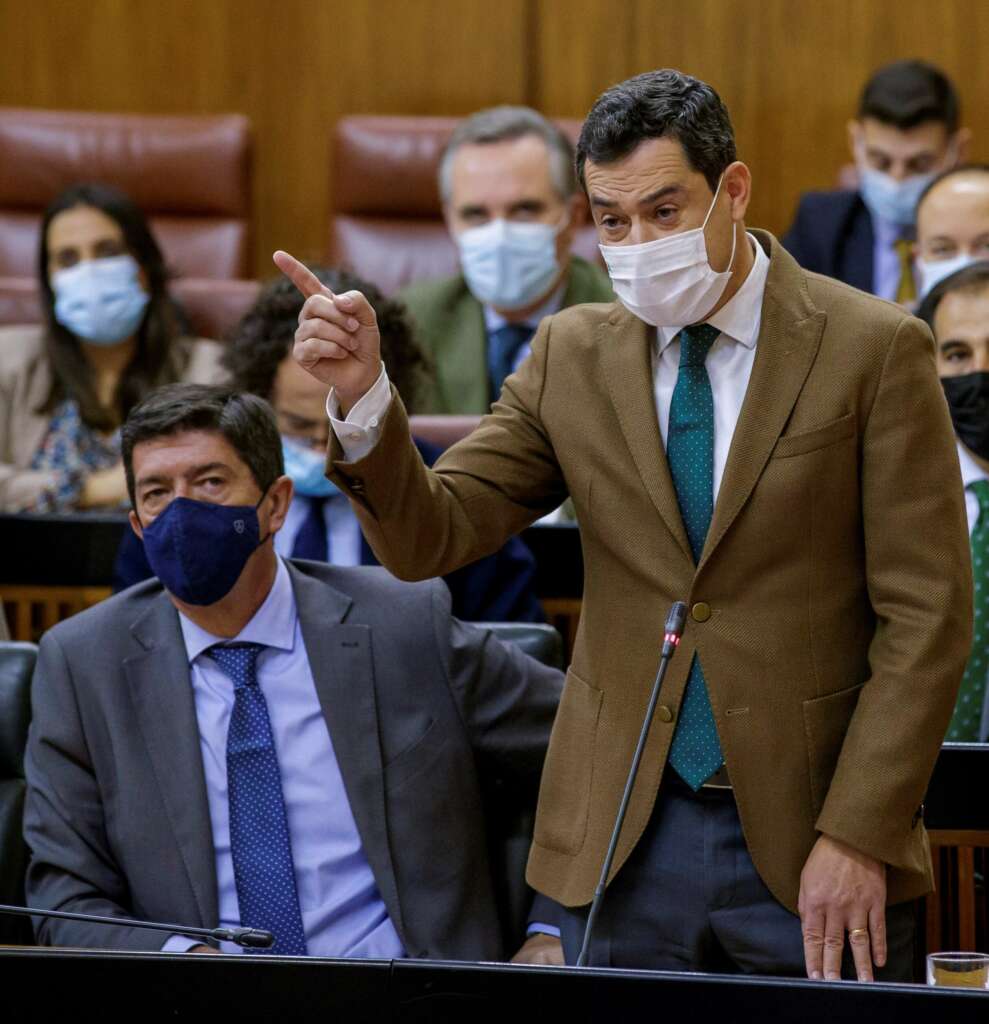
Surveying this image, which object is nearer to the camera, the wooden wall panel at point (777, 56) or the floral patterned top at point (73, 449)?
the floral patterned top at point (73, 449)

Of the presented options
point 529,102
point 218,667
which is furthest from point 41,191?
point 218,667

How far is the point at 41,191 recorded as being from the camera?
3.11m

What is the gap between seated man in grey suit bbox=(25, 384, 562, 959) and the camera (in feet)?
4.22

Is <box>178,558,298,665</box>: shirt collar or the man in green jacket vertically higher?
the man in green jacket

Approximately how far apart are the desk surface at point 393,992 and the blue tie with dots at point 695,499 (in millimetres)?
336

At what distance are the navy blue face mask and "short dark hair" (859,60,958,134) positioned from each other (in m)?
1.52

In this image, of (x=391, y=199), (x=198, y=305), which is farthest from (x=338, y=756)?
(x=391, y=199)

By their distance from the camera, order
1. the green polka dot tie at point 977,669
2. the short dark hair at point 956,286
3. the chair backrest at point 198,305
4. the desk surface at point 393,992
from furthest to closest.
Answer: the chair backrest at point 198,305 → the short dark hair at point 956,286 → the green polka dot tie at point 977,669 → the desk surface at point 393,992

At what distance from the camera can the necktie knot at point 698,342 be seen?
1.06m

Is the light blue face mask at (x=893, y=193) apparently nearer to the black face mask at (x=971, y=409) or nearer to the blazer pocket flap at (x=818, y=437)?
the black face mask at (x=971, y=409)

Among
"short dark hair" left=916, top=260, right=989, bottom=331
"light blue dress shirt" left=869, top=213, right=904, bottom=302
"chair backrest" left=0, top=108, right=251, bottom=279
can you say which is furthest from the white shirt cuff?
"chair backrest" left=0, top=108, right=251, bottom=279

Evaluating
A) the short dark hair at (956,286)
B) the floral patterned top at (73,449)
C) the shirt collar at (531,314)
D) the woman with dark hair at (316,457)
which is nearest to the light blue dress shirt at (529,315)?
the shirt collar at (531,314)

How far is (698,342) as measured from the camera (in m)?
1.06

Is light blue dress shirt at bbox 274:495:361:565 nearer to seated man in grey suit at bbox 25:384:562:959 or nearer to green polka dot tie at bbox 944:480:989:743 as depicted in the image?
seated man in grey suit at bbox 25:384:562:959
